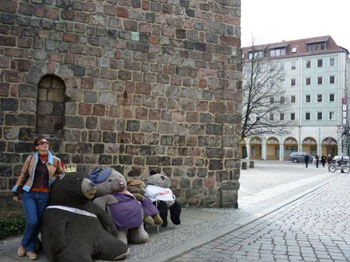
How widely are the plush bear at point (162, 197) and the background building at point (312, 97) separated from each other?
51670 millimetres

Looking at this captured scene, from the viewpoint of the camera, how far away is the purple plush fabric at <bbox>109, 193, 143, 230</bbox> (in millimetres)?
5945

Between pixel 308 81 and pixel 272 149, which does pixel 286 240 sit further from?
pixel 308 81

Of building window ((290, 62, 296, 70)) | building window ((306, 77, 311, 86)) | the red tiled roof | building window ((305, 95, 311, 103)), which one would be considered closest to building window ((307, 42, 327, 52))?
the red tiled roof

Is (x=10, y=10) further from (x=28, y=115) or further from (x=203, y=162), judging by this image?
(x=203, y=162)

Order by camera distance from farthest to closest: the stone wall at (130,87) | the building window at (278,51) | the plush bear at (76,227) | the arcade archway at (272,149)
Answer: the building window at (278,51) → the arcade archway at (272,149) → the stone wall at (130,87) → the plush bear at (76,227)

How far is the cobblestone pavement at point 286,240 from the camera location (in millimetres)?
5637

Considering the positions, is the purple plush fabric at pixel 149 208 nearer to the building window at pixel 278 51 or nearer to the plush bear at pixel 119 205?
the plush bear at pixel 119 205

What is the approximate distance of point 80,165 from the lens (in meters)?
8.38

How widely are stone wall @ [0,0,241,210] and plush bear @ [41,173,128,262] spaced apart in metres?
3.04

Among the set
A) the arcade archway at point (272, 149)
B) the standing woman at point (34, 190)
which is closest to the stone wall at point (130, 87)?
the standing woman at point (34, 190)

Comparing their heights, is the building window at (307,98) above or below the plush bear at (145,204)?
above

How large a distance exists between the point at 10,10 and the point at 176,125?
448cm

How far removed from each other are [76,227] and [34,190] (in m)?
0.88

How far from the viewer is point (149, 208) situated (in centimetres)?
673
